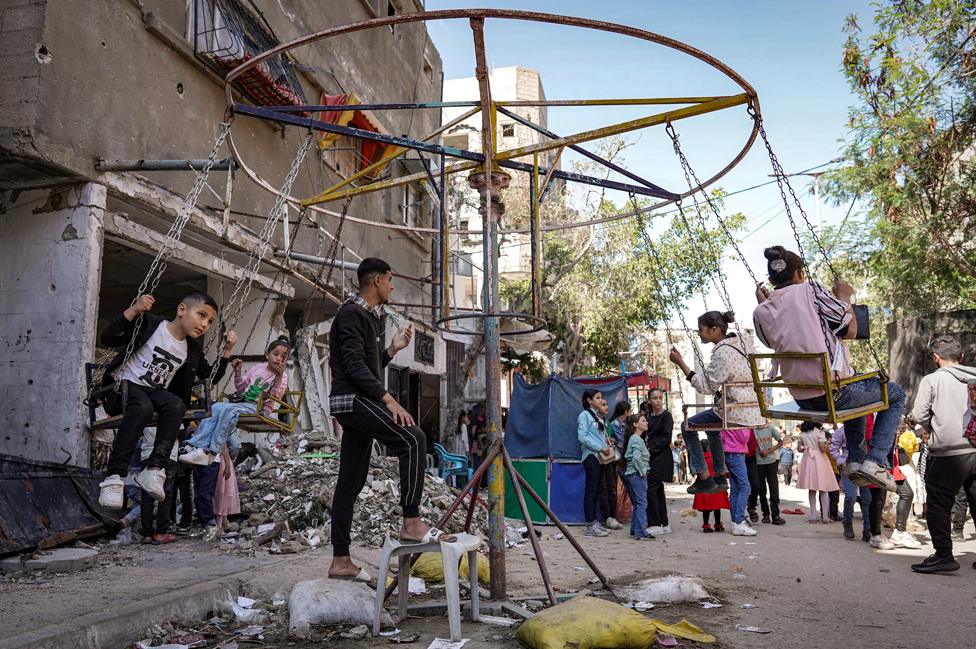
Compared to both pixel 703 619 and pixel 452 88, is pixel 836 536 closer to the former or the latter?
pixel 703 619

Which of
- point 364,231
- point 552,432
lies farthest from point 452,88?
point 552,432

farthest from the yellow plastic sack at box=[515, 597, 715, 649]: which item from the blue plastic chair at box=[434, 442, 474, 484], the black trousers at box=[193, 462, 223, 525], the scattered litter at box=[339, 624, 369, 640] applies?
the blue plastic chair at box=[434, 442, 474, 484]

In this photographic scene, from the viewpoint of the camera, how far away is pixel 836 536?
382 inches

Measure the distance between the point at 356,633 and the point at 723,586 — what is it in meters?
3.13

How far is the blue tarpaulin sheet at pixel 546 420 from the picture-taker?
12.6 meters

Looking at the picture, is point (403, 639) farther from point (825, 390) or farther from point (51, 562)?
point (825, 390)

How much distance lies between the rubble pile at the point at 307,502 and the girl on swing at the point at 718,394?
2872 millimetres

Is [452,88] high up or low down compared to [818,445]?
up

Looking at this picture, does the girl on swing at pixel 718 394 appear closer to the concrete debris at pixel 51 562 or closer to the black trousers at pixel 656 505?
the black trousers at pixel 656 505

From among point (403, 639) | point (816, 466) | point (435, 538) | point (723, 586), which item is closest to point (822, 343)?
point (723, 586)

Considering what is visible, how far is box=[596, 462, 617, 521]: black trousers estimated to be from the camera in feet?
35.6

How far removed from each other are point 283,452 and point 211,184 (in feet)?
13.2

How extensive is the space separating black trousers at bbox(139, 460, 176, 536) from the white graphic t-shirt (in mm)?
1491

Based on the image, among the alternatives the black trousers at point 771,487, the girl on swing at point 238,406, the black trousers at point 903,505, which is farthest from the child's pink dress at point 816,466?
the girl on swing at point 238,406
